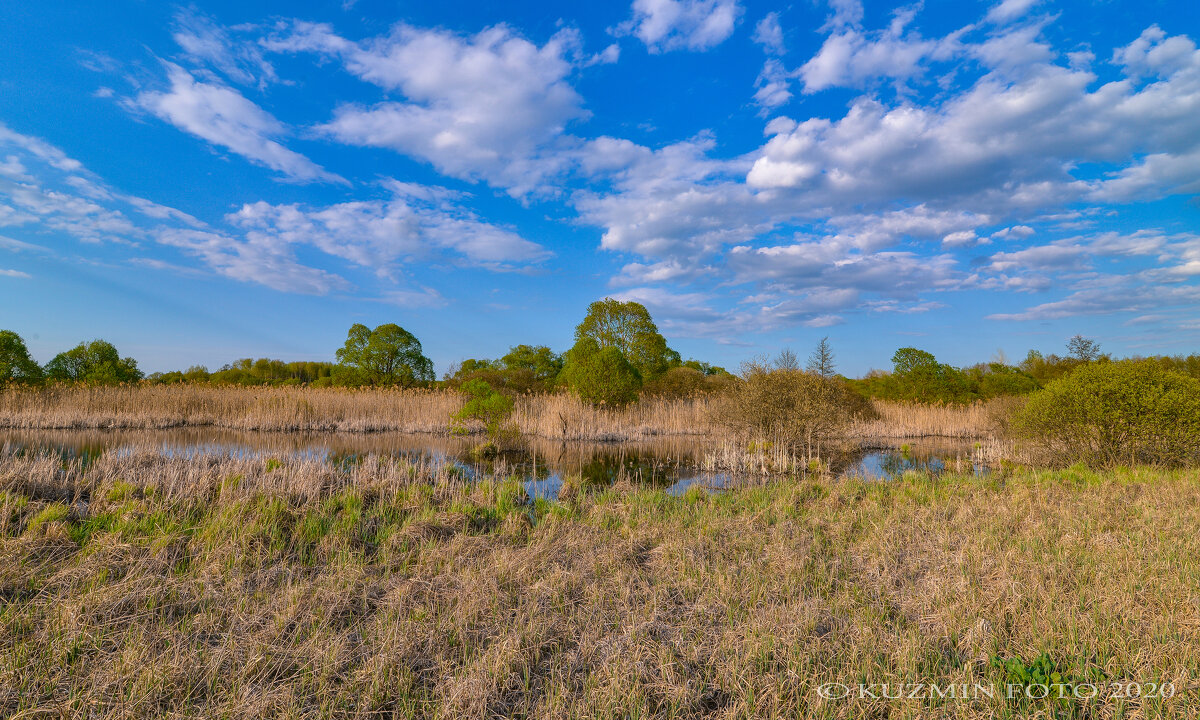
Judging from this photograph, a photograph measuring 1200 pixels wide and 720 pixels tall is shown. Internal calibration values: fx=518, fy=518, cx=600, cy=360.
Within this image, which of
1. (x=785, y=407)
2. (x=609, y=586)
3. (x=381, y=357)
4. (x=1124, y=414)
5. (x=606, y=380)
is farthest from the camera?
(x=381, y=357)

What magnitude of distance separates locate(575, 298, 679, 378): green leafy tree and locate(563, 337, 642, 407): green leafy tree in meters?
7.44

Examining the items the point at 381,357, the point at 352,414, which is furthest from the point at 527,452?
the point at 381,357

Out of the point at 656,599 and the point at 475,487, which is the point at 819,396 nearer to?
the point at 475,487

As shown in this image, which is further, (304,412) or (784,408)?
(304,412)

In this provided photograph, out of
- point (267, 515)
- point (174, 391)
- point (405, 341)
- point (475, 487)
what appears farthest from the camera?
point (405, 341)

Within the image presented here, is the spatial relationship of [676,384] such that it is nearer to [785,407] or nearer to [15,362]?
[785,407]

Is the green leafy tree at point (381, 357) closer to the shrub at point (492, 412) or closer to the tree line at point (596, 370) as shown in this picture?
the tree line at point (596, 370)

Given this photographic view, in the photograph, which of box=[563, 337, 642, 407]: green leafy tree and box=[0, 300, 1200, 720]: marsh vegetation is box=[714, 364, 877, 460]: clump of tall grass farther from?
box=[563, 337, 642, 407]: green leafy tree

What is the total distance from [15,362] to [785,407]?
32678 mm

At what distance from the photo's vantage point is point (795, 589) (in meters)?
4.14

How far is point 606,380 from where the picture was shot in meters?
22.5

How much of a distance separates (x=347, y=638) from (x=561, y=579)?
1636 mm

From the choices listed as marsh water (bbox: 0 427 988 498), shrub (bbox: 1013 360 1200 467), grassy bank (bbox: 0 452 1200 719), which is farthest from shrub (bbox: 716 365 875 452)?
grassy bank (bbox: 0 452 1200 719)

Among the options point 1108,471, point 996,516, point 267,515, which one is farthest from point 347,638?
point 1108,471
